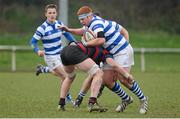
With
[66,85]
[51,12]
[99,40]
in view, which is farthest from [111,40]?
[51,12]

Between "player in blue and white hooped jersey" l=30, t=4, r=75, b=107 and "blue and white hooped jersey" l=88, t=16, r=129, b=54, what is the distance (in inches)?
88.7

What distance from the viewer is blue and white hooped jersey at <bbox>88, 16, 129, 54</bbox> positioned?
41.9 ft

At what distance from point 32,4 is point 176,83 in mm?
24152

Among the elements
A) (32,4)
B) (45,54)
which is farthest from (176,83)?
(32,4)

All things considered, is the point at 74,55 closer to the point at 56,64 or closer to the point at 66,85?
the point at 66,85

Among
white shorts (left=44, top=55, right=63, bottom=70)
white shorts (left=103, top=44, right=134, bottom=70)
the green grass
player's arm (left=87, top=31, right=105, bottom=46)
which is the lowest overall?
the green grass

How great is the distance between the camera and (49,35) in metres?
15.5

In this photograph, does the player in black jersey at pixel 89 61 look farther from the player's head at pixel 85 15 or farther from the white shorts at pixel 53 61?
the white shorts at pixel 53 61

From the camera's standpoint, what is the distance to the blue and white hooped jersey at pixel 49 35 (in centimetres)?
1545

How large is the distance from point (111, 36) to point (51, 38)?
9.31 feet

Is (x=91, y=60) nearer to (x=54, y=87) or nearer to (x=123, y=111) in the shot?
(x=123, y=111)

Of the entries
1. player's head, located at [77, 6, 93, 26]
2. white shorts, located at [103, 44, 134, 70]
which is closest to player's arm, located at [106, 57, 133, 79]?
white shorts, located at [103, 44, 134, 70]

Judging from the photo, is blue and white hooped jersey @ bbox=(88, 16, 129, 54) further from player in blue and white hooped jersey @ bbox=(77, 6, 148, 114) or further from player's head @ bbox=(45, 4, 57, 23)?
player's head @ bbox=(45, 4, 57, 23)

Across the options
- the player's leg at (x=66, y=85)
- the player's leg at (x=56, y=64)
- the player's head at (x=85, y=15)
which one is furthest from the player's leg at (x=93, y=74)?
the player's leg at (x=56, y=64)
